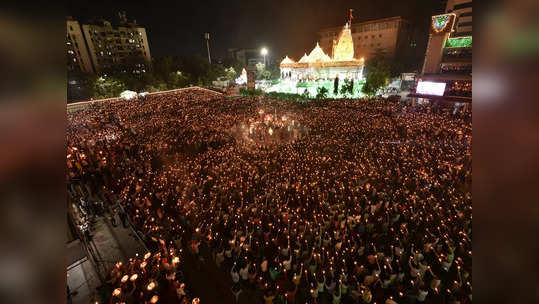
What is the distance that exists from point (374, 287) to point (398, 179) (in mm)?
6586

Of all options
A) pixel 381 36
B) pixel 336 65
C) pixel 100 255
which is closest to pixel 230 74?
pixel 336 65

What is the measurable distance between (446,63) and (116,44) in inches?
2904

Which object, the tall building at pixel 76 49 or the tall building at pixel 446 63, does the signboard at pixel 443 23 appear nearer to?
the tall building at pixel 446 63

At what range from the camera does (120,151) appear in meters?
16.1

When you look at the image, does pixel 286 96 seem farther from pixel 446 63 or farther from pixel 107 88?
pixel 107 88

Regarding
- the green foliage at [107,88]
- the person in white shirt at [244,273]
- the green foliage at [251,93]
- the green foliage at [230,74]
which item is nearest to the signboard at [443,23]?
the green foliage at [251,93]

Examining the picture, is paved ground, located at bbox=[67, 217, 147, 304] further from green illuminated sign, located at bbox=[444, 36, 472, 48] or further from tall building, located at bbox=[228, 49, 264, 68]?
tall building, located at bbox=[228, 49, 264, 68]

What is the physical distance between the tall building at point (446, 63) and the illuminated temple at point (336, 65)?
13785 millimetres

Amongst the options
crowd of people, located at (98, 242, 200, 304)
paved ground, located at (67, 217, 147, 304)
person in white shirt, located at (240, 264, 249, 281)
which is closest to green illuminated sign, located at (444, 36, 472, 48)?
person in white shirt, located at (240, 264, 249, 281)

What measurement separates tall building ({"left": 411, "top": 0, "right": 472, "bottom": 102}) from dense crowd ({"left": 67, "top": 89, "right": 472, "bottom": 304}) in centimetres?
895

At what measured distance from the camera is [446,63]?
3142 centimetres

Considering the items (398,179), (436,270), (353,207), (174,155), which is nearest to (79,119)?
(174,155)

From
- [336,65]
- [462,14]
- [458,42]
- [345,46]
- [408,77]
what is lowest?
[408,77]
